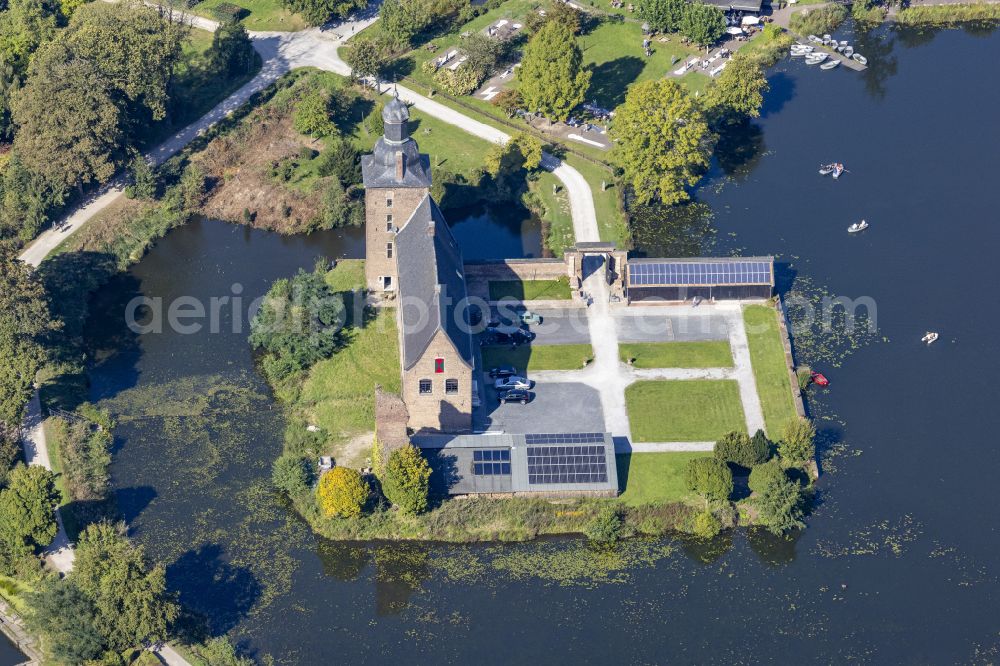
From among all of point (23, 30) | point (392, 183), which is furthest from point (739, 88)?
point (23, 30)

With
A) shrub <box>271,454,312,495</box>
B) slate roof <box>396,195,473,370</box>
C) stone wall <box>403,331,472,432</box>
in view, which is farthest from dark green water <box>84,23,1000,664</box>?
slate roof <box>396,195,473,370</box>

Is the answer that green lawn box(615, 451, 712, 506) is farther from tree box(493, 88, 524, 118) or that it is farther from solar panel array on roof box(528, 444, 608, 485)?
tree box(493, 88, 524, 118)

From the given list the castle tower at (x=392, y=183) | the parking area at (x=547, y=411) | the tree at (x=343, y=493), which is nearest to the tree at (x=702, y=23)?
the castle tower at (x=392, y=183)

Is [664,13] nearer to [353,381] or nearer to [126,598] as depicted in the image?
[353,381]

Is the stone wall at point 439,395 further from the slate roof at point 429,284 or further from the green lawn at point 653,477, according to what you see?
the green lawn at point 653,477

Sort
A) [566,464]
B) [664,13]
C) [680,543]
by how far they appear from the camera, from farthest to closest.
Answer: [664,13], [566,464], [680,543]
